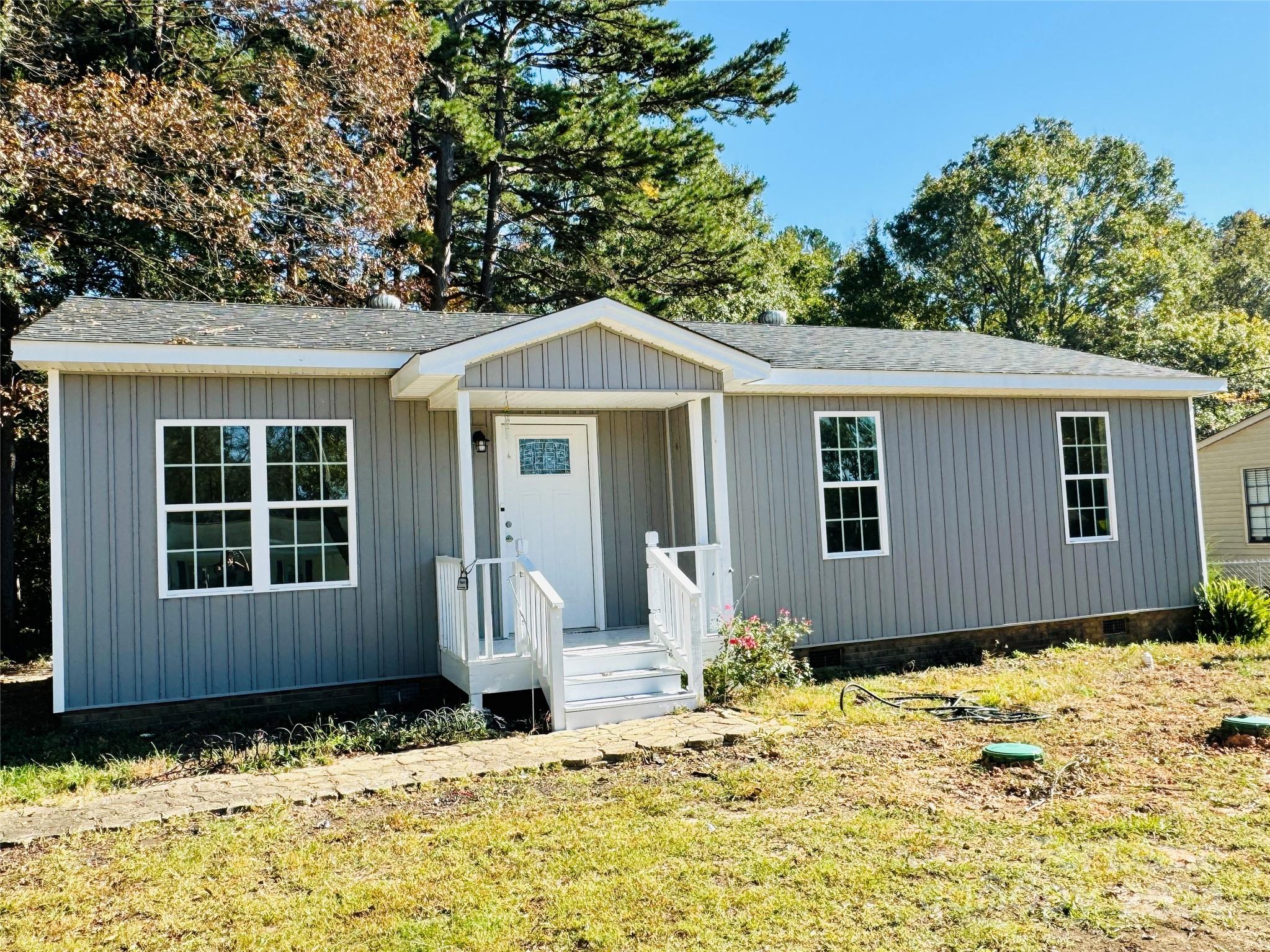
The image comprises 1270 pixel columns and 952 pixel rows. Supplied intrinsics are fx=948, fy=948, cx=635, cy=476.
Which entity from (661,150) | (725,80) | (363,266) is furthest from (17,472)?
(725,80)

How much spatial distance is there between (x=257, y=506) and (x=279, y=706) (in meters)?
1.61

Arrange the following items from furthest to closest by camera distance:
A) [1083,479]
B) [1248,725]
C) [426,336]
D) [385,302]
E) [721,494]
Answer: [385,302]
[1083,479]
[426,336]
[721,494]
[1248,725]

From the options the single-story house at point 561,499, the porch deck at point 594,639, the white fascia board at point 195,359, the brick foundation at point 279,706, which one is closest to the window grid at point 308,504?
the single-story house at point 561,499

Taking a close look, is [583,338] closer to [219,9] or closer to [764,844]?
[764,844]

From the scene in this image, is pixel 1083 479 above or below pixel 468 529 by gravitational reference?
above

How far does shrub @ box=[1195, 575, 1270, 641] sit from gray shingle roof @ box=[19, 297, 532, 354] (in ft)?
27.2

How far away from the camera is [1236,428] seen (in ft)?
57.3

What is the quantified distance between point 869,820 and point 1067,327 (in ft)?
93.0

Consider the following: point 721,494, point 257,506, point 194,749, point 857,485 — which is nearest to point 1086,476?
point 857,485

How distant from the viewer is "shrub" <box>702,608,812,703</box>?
7.66 m

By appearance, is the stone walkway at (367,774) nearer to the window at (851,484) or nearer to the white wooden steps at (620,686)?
the white wooden steps at (620,686)

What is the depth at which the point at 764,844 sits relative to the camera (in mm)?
4281

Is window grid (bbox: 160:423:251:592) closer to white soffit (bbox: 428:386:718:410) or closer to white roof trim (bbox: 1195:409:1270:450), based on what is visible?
white soffit (bbox: 428:386:718:410)

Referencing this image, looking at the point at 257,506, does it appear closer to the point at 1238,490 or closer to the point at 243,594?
the point at 243,594
